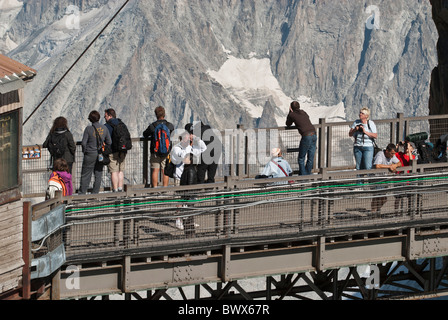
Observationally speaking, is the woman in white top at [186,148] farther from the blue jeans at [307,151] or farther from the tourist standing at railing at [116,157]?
the blue jeans at [307,151]

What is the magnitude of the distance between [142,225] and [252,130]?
13.4ft

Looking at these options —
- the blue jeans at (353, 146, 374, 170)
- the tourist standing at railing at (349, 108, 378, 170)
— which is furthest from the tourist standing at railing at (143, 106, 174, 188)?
the blue jeans at (353, 146, 374, 170)

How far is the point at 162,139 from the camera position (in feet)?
57.7

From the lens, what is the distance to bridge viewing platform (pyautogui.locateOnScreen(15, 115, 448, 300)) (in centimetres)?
1472

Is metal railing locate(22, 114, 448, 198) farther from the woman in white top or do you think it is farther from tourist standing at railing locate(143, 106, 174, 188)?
the woman in white top

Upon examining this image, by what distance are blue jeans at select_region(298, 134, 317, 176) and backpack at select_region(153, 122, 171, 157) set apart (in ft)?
9.45

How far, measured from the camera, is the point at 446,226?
59.5 feet

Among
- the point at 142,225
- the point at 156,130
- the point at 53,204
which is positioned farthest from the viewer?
the point at 156,130

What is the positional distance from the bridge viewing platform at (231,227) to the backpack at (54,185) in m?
0.42

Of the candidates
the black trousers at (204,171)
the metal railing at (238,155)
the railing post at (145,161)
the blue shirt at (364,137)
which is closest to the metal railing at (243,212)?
the blue shirt at (364,137)

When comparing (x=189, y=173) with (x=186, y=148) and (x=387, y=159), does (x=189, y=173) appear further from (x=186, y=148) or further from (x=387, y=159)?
(x=387, y=159)

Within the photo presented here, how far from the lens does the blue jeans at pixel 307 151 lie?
18.6 metres
